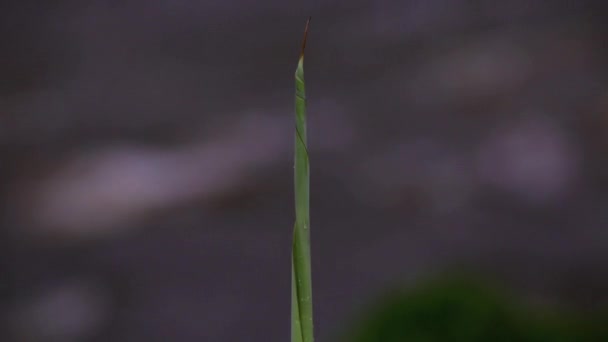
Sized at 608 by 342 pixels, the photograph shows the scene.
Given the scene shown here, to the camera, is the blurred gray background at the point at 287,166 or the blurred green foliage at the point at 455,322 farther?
the blurred gray background at the point at 287,166

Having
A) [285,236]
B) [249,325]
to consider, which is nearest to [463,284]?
[249,325]

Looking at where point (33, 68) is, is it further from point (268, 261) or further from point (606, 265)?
point (606, 265)

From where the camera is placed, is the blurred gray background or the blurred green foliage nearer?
the blurred green foliage

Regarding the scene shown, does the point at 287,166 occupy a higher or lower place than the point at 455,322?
higher

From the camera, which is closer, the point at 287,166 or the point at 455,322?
the point at 455,322
